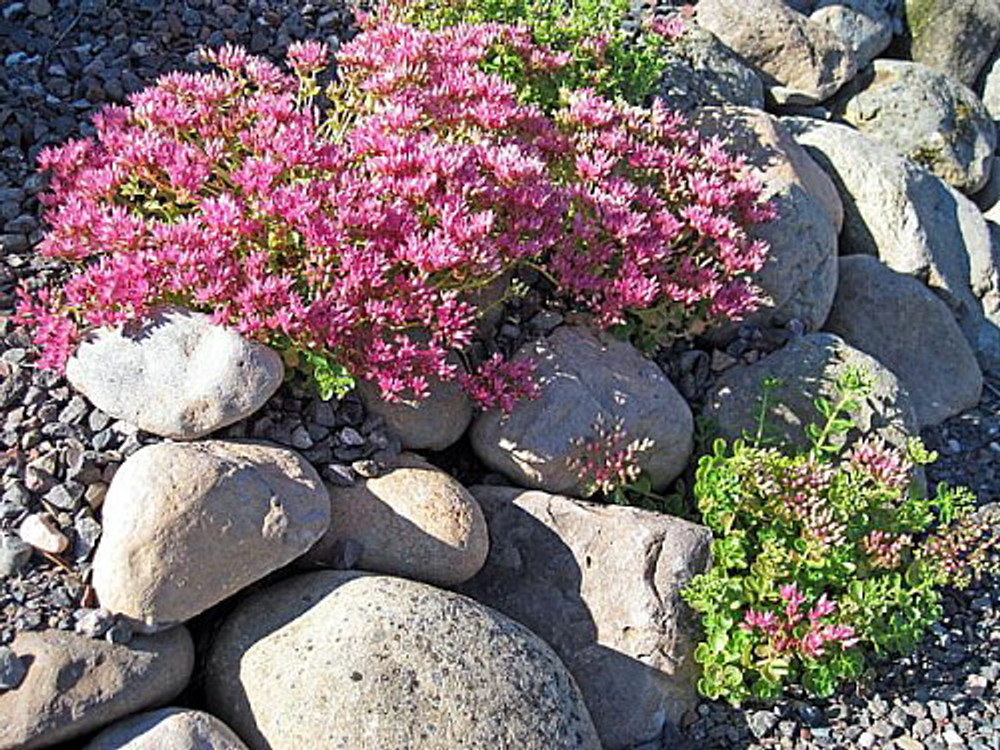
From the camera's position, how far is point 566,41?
5.64m

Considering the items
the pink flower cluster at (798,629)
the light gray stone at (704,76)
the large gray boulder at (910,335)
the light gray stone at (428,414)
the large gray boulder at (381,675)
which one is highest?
the light gray stone at (704,76)

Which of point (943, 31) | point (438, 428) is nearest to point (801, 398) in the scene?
point (438, 428)

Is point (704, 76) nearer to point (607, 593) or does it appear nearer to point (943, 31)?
point (943, 31)

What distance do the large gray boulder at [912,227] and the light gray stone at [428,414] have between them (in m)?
2.89

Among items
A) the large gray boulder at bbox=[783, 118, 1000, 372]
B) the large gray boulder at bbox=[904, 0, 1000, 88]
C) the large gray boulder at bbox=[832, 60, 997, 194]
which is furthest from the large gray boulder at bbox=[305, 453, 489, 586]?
the large gray boulder at bbox=[904, 0, 1000, 88]

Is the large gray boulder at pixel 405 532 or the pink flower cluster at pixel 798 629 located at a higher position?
the large gray boulder at pixel 405 532

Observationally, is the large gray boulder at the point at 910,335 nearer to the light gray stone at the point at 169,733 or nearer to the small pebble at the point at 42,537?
the light gray stone at the point at 169,733

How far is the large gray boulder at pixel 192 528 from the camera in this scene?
331 centimetres

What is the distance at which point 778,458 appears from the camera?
167 inches

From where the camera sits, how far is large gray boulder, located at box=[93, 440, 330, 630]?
10.9 ft

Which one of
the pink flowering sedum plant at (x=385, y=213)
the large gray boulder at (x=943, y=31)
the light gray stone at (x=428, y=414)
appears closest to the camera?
the pink flowering sedum plant at (x=385, y=213)

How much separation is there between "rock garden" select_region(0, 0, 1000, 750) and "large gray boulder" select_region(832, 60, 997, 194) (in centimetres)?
198

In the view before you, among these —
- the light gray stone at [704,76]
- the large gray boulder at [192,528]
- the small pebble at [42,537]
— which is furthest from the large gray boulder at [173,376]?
the light gray stone at [704,76]

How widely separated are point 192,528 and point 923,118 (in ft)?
18.3
